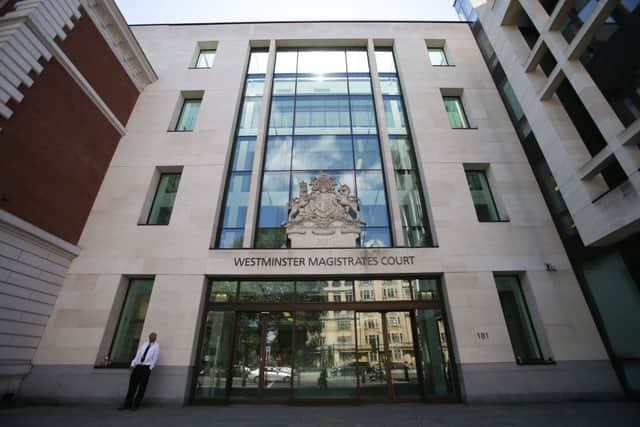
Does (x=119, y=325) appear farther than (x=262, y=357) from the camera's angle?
Yes

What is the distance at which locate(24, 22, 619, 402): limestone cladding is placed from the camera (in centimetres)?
886

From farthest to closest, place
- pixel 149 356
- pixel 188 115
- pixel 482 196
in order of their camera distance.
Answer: pixel 188 115, pixel 482 196, pixel 149 356

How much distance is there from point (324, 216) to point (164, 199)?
6.86 metres

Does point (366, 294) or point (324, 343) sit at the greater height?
point (366, 294)

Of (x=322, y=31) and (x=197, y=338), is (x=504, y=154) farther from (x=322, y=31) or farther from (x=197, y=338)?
(x=197, y=338)

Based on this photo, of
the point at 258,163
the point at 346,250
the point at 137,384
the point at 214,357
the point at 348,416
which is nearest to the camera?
the point at 348,416

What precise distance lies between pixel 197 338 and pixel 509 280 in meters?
11.0

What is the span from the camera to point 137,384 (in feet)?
25.9

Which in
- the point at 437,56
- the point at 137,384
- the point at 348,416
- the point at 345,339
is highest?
the point at 437,56

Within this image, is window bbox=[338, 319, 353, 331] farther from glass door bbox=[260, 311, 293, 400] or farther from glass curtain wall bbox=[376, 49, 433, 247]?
glass curtain wall bbox=[376, 49, 433, 247]

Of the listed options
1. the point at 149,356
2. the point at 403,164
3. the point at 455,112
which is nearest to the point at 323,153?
the point at 403,164

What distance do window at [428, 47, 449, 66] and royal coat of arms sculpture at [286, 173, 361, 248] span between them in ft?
32.4

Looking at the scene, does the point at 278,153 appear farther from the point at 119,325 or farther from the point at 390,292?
the point at 119,325

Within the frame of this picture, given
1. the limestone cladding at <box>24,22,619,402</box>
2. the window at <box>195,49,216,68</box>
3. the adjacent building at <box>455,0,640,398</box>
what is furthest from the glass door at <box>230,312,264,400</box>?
the window at <box>195,49,216,68</box>
